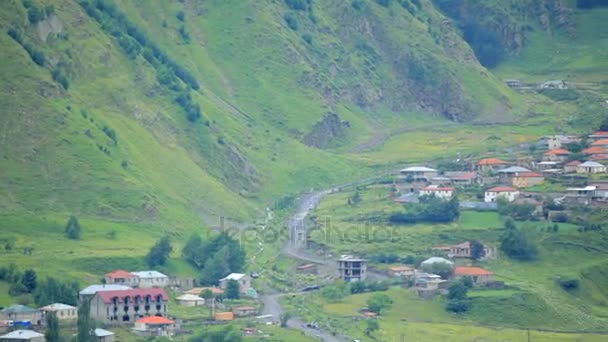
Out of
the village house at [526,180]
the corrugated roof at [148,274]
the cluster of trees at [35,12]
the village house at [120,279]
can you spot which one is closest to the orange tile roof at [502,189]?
the village house at [526,180]

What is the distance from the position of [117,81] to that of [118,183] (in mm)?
21468

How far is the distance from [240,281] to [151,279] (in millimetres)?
6585

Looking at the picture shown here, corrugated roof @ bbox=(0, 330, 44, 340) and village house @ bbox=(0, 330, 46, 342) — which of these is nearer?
village house @ bbox=(0, 330, 46, 342)

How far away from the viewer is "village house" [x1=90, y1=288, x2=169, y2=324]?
14588cm

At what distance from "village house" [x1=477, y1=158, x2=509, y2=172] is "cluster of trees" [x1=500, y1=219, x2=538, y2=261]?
1083 inches

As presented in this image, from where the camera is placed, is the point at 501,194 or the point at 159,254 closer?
the point at 159,254

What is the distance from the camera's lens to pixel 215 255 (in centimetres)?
16162

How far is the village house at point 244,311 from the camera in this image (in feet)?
496

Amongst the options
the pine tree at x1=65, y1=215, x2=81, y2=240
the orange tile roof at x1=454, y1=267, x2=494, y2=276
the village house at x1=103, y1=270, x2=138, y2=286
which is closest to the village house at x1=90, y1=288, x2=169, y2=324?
the village house at x1=103, y1=270, x2=138, y2=286

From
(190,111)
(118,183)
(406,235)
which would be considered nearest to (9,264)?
(118,183)

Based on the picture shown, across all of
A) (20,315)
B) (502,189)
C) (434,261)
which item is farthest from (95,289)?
(502,189)

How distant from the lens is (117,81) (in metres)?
192

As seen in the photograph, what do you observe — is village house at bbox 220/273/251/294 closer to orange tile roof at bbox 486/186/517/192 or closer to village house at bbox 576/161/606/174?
orange tile roof at bbox 486/186/517/192

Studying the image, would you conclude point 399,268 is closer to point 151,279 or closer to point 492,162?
point 151,279
